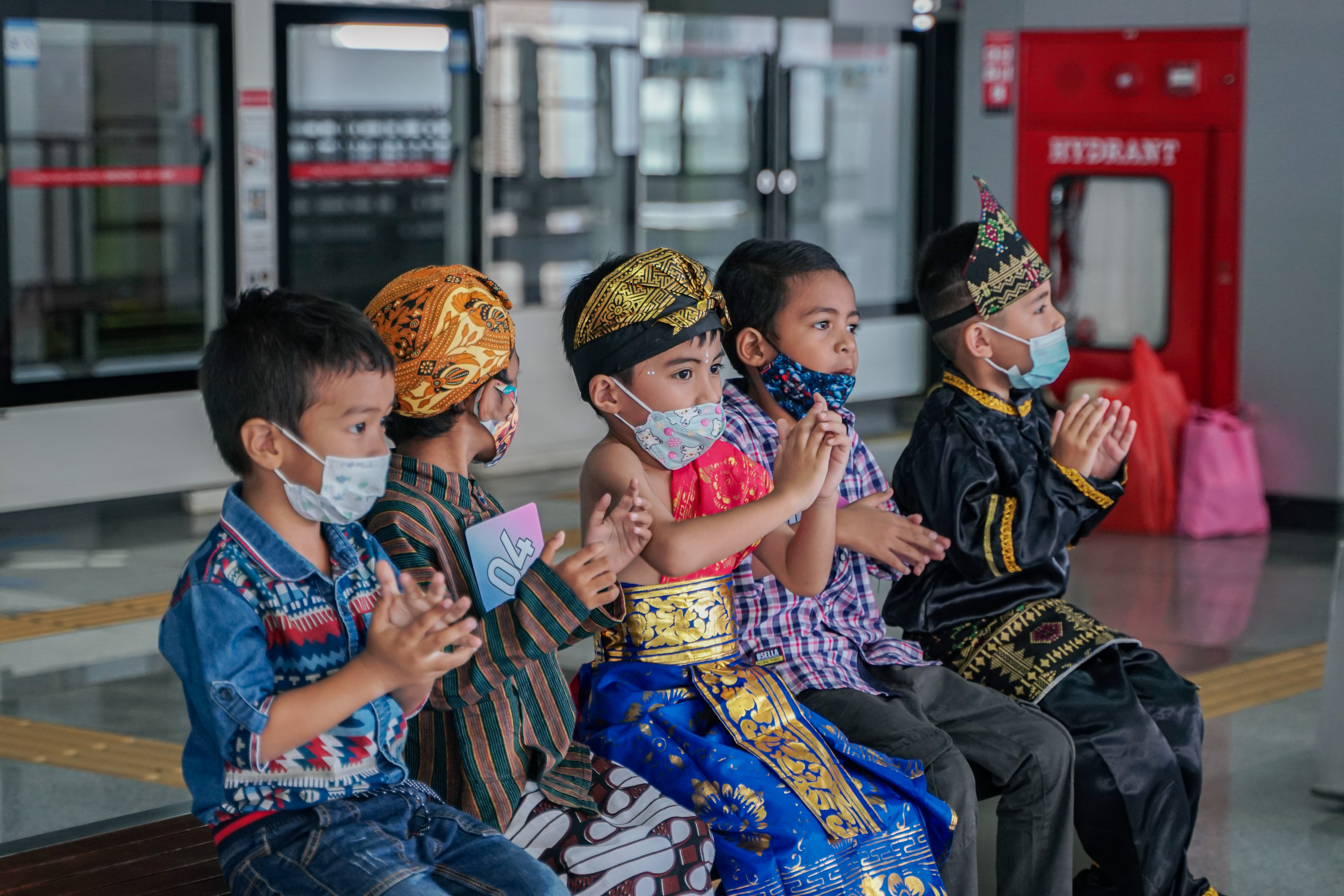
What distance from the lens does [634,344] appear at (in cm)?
231

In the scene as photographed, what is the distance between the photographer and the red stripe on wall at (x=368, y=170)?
687cm

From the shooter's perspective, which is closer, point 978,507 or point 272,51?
point 978,507

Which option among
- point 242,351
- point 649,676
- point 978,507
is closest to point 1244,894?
point 978,507

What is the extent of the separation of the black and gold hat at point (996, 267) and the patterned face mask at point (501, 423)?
941 millimetres

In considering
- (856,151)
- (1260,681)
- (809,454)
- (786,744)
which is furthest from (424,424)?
(856,151)

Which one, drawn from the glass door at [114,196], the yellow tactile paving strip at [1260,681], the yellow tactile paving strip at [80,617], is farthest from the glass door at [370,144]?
the yellow tactile paving strip at [1260,681]

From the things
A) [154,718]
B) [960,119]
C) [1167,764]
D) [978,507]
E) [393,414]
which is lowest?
[154,718]

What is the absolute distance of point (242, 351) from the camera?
73.4 inches

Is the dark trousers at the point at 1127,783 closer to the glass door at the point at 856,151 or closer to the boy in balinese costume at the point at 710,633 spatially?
the boy in balinese costume at the point at 710,633

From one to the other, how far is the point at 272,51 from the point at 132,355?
54.1 inches

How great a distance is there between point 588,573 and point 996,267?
1.16 m

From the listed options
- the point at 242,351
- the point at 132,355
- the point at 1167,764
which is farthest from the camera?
the point at 132,355

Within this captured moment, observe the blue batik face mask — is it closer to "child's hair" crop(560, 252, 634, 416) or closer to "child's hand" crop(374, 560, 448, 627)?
"child's hair" crop(560, 252, 634, 416)

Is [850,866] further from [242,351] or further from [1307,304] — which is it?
[1307,304]
